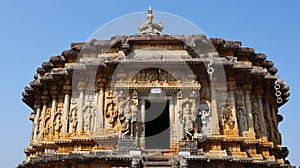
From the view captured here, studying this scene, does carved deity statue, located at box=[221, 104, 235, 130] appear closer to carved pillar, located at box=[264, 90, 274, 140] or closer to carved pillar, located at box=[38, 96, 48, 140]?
carved pillar, located at box=[264, 90, 274, 140]

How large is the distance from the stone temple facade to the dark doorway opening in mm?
281

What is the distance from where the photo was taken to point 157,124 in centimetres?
1694

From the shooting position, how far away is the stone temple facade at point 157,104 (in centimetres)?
1173

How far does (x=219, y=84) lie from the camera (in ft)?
42.6

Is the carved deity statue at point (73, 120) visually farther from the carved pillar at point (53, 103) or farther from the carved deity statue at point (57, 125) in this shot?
the carved pillar at point (53, 103)

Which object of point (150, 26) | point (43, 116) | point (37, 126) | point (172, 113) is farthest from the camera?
point (150, 26)

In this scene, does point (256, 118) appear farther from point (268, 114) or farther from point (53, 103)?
point (53, 103)

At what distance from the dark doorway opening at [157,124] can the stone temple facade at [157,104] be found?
0.92 ft

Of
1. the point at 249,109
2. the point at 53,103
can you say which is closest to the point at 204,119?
the point at 249,109

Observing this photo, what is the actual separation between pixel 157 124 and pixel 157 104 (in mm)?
3096

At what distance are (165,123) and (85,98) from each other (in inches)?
217

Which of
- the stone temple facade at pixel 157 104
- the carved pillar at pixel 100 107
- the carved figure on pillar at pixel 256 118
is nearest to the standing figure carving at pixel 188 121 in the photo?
the stone temple facade at pixel 157 104

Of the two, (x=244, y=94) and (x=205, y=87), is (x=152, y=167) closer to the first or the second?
(x=205, y=87)

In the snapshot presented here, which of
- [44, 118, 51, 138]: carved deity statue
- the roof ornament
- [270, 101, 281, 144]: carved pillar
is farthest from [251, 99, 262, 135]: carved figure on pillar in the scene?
[44, 118, 51, 138]: carved deity statue
